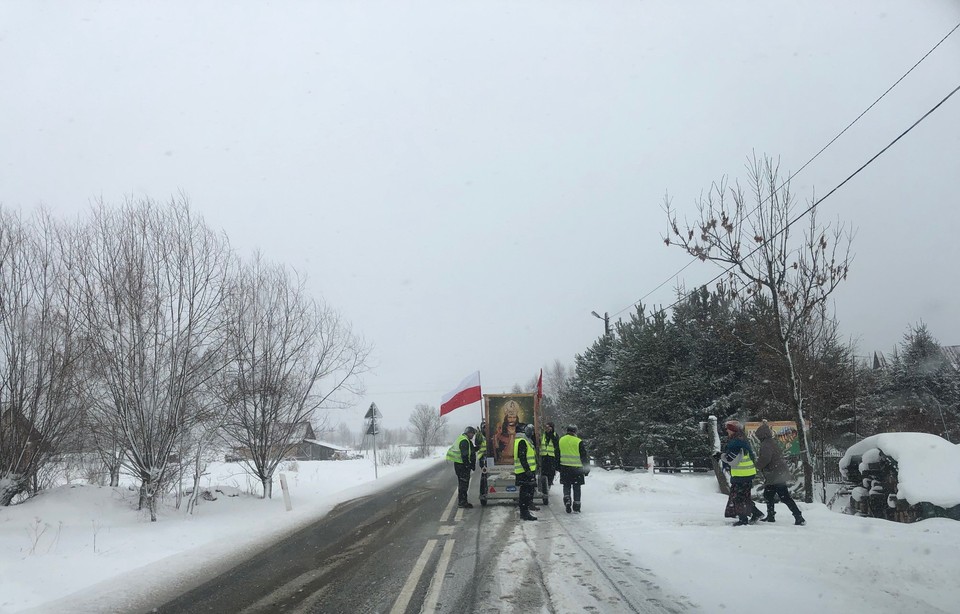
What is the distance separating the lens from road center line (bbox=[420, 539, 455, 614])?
5.52 m

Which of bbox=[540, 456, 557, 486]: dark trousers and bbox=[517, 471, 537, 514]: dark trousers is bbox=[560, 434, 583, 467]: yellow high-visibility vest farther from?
bbox=[540, 456, 557, 486]: dark trousers

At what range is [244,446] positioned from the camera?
54.6ft

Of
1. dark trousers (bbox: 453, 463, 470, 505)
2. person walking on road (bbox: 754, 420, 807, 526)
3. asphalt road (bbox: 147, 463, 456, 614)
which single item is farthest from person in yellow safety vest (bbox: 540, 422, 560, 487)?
person walking on road (bbox: 754, 420, 807, 526)

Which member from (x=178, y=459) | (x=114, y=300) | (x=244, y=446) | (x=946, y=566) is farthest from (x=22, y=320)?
(x=946, y=566)

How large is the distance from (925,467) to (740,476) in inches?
125

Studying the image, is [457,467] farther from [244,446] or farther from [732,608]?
[732,608]

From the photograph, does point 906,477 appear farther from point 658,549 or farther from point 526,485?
point 526,485

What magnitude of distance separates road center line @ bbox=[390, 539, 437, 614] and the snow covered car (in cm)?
760

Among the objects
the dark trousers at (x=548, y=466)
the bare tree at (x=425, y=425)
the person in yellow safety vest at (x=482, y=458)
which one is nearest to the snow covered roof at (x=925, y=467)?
the dark trousers at (x=548, y=466)

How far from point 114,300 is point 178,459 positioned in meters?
3.68

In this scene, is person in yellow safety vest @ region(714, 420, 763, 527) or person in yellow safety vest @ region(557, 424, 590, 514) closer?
person in yellow safety vest @ region(714, 420, 763, 527)

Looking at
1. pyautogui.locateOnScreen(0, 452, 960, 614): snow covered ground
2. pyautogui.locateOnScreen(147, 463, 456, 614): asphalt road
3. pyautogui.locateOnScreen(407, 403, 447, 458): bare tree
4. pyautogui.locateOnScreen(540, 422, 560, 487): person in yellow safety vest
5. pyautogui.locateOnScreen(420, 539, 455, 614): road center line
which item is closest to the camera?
pyautogui.locateOnScreen(0, 452, 960, 614): snow covered ground

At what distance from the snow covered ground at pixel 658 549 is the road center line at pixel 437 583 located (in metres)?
1.20

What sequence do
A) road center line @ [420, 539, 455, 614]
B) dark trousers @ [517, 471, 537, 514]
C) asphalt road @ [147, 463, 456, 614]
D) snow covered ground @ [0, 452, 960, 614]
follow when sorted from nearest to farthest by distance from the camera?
1. snow covered ground @ [0, 452, 960, 614]
2. road center line @ [420, 539, 455, 614]
3. asphalt road @ [147, 463, 456, 614]
4. dark trousers @ [517, 471, 537, 514]
